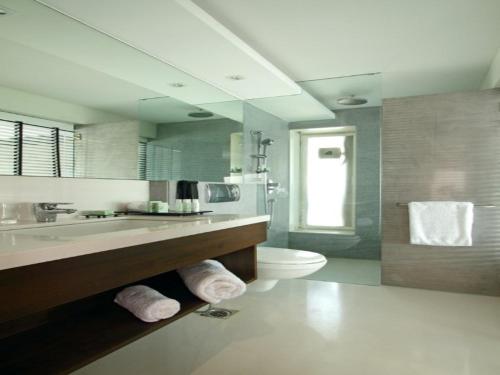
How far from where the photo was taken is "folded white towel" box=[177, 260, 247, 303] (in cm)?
177

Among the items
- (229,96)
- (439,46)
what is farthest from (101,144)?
(439,46)

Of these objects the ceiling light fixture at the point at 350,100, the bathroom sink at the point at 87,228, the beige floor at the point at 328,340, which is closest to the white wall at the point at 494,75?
the ceiling light fixture at the point at 350,100

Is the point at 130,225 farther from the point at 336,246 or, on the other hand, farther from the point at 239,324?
the point at 336,246

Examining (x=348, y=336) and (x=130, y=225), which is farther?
(x=348, y=336)

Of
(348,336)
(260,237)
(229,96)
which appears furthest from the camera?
(229,96)

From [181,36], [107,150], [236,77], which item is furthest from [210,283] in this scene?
[236,77]

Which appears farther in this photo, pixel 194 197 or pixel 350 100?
pixel 350 100

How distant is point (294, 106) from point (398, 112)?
3.17 feet

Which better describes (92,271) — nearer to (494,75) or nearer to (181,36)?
(181,36)

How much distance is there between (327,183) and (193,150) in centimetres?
145

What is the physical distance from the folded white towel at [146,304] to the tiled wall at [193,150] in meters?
1.08

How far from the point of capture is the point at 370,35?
2711 millimetres

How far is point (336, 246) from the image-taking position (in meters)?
3.87

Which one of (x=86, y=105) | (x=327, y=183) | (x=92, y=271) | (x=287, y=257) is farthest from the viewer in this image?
(x=327, y=183)
